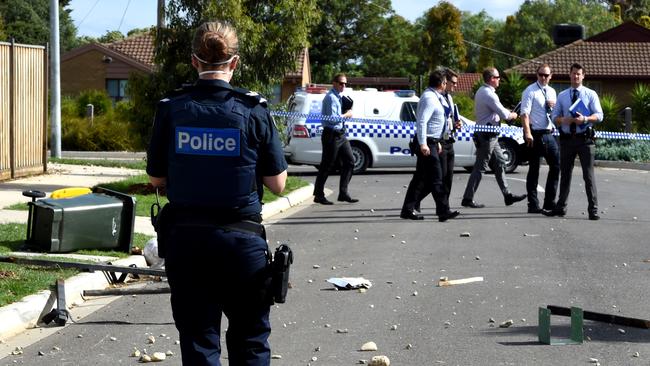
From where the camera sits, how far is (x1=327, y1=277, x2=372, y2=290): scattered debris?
9.36 m

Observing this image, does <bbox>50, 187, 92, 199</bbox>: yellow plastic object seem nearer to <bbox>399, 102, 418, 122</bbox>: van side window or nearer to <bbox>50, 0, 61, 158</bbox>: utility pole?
<bbox>399, 102, 418, 122</bbox>: van side window

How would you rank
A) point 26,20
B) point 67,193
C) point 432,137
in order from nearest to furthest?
point 67,193 < point 432,137 < point 26,20

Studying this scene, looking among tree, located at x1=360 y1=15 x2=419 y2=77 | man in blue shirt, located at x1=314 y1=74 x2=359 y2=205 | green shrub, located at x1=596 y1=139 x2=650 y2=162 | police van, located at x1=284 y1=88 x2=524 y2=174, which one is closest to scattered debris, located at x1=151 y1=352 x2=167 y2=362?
man in blue shirt, located at x1=314 y1=74 x2=359 y2=205

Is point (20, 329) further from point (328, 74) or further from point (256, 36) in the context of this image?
point (328, 74)

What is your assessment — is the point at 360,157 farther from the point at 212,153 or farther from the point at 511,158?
the point at 212,153

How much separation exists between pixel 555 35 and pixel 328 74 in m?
27.0

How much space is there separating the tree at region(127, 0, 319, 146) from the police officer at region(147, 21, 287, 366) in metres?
12.4

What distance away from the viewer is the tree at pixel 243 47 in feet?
57.0

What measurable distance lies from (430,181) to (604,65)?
128 feet

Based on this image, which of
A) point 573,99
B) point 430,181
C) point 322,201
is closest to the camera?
point 430,181

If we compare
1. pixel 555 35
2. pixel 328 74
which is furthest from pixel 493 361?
pixel 328 74

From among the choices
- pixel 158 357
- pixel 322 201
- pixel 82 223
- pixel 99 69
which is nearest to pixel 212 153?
pixel 158 357

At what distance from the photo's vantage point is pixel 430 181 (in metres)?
14.0

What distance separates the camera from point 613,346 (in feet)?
23.3
